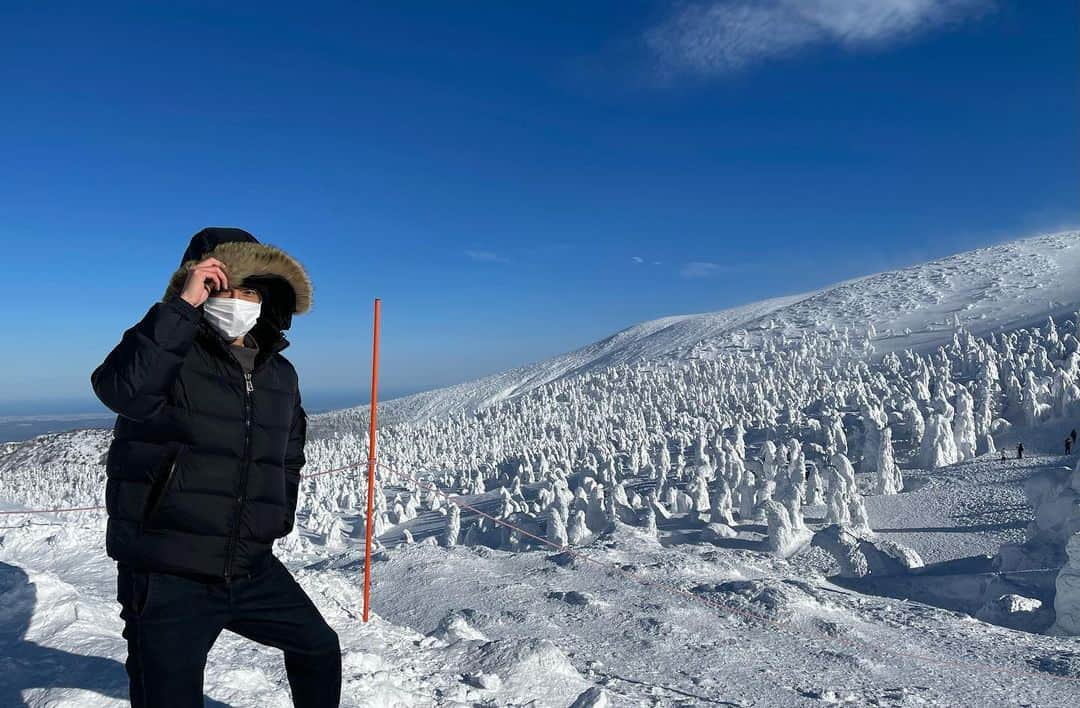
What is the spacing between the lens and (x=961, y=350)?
2847 inches

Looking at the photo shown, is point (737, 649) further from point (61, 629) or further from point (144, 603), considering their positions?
point (144, 603)

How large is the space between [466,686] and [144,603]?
3.16 m

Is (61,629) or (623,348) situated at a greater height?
(623,348)

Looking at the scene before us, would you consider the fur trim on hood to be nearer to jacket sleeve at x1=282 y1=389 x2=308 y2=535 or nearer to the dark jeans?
jacket sleeve at x1=282 y1=389 x2=308 y2=535

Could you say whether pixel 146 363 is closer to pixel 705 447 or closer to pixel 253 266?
pixel 253 266

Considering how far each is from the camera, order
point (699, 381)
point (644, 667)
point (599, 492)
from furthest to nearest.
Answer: point (699, 381)
point (599, 492)
point (644, 667)

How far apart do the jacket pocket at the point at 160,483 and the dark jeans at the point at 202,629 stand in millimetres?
237

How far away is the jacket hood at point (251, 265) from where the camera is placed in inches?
107

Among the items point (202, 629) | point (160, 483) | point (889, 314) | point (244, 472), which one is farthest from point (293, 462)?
point (889, 314)

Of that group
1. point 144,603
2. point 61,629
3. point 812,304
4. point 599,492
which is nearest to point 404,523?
point 599,492

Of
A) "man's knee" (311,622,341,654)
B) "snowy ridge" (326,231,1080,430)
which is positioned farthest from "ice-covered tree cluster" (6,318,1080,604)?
"man's knee" (311,622,341,654)

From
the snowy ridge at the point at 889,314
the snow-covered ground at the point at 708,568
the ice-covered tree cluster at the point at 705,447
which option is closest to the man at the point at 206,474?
the snow-covered ground at the point at 708,568

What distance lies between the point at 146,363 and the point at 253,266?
739 mm

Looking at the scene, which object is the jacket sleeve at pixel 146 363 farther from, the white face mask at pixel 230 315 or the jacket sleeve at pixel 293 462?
the jacket sleeve at pixel 293 462
